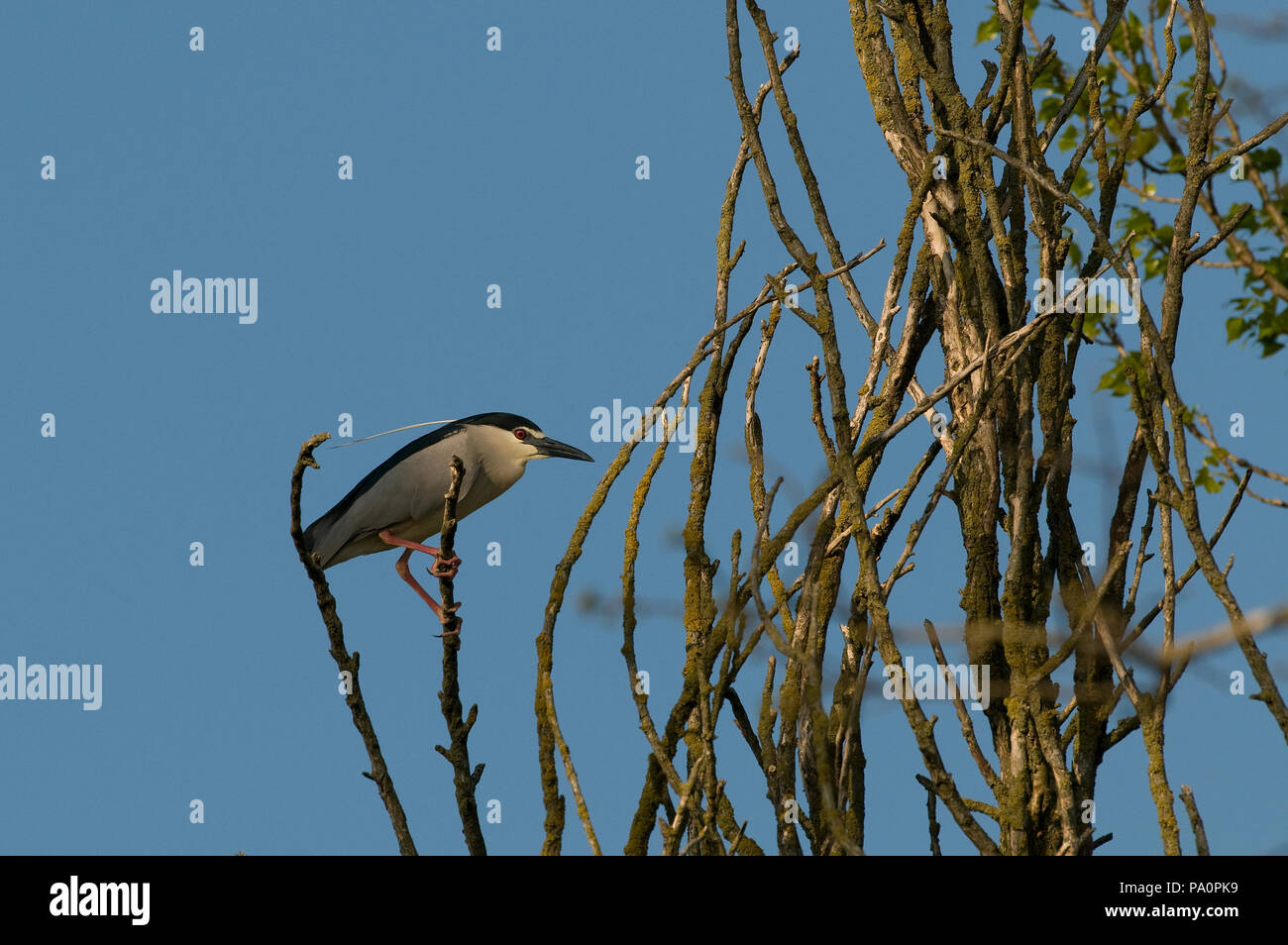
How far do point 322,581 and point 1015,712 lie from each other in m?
1.75

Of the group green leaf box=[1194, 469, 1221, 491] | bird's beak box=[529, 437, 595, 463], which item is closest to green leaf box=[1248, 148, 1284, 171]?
green leaf box=[1194, 469, 1221, 491]

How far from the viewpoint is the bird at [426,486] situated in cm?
→ 644

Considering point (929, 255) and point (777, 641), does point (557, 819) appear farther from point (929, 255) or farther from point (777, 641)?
point (929, 255)

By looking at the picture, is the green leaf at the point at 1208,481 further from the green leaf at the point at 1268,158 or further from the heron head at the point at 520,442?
the heron head at the point at 520,442

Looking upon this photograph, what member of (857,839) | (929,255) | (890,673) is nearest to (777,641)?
(890,673)

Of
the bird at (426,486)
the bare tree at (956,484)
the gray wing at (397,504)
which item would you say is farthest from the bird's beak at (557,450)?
the bare tree at (956,484)

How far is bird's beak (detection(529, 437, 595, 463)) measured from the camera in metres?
6.62

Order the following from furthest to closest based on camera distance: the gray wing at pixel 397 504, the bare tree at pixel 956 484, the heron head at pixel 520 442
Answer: the heron head at pixel 520 442 < the gray wing at pixel 397 504 < the bare tree at pixel 956 484

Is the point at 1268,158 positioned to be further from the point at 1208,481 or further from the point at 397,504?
the point at 397,504

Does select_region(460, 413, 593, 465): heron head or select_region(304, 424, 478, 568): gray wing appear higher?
select_region(460, 413, 593, 465): heron head

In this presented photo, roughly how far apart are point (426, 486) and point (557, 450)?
2.00 ft

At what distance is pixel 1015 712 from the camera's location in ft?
11.7

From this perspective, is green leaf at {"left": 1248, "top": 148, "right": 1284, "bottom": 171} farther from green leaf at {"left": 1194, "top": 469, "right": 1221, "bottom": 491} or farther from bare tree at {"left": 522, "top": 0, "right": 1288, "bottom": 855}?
bare tree at {"left": 522, "top": 0, "right": 1288, "bottom": 855}

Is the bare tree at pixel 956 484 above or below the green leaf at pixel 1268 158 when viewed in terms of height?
below
